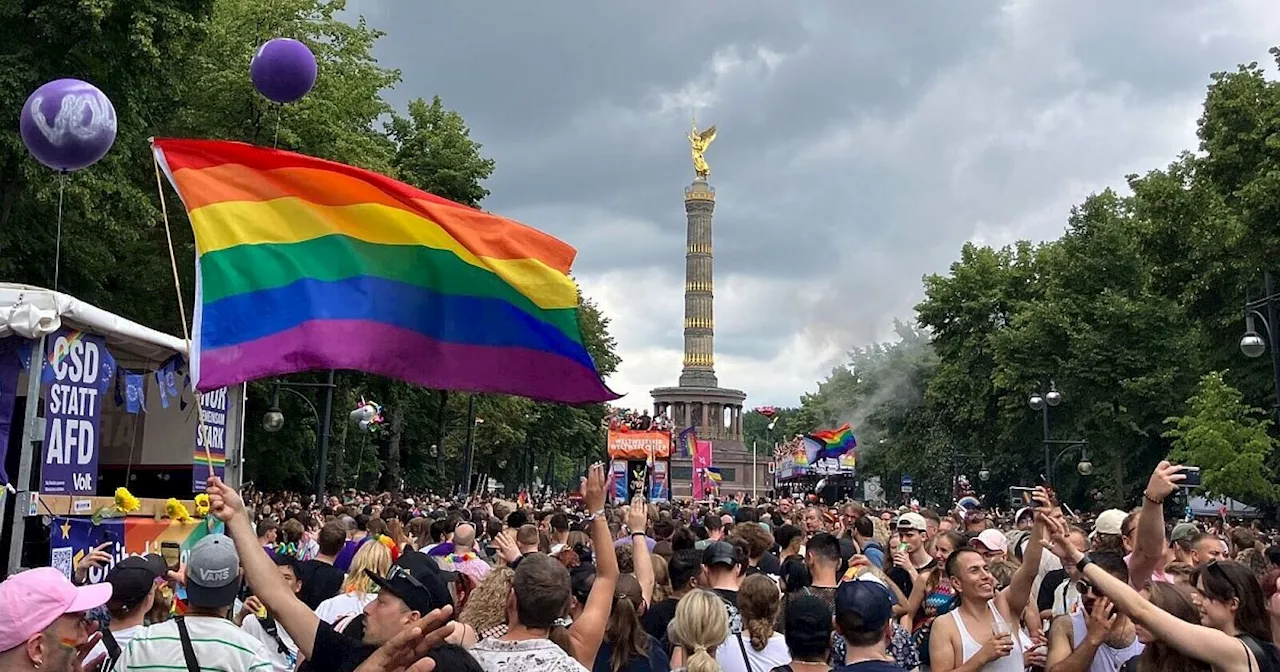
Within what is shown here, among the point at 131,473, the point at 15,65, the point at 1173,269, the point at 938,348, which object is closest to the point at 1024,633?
the point at 131,473

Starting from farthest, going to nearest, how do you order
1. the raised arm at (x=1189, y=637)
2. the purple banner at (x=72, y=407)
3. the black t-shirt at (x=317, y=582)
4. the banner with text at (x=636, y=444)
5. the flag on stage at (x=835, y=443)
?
the banner with text at (x=636, y=444)
the flag on stage at (x=835, y=443)
the purple banner at (x=72, y=407)
the black t-shirt at (x=317, y=582)
the raised arm at (x=1189, y=637)

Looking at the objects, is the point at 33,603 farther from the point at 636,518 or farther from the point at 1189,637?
the point at 1189,637

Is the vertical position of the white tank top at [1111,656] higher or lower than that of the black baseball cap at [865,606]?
lower

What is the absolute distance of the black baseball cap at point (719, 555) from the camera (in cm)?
623

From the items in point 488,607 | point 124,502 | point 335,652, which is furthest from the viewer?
point 124,502

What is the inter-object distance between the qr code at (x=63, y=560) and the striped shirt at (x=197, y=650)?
577cm

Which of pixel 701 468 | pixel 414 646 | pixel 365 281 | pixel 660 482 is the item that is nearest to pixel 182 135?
pixel 365 281

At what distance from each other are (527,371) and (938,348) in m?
45.8

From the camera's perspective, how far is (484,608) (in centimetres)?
423

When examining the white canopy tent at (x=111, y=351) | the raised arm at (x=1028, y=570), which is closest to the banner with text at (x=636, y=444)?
the white canopy tent at (x=111, y=351)

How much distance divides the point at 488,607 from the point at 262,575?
0.90 metres

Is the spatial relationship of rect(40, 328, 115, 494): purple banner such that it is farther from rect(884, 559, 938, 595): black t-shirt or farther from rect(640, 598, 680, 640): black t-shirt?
rect(884, 559, 938, 595): black t-shirt

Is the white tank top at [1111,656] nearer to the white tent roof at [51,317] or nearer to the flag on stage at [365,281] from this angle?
the flag on stage at [365,281]

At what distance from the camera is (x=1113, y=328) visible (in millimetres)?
39219
